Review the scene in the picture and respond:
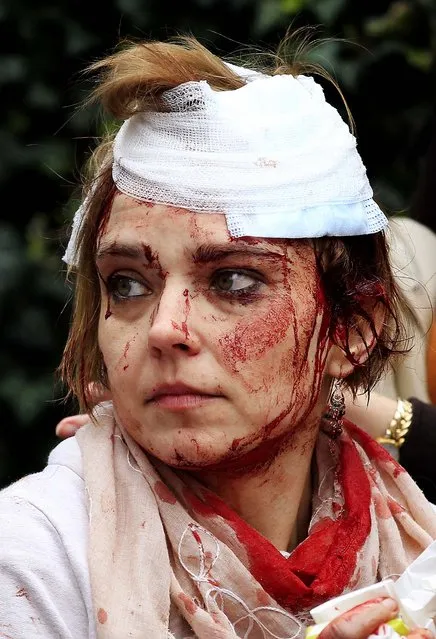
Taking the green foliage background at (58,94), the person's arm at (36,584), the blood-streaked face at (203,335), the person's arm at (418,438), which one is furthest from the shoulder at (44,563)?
the green foliage background at (58,94)

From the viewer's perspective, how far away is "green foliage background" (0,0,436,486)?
4.71m

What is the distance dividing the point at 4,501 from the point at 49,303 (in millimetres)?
2706

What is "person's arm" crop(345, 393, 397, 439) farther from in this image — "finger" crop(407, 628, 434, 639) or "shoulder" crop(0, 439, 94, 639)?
"finger" crop(407, 628, 434, 639)

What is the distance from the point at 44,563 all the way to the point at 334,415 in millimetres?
738

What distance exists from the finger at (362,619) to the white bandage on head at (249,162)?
67 cm

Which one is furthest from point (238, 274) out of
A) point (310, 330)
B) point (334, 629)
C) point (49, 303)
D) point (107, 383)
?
point (49, 303)

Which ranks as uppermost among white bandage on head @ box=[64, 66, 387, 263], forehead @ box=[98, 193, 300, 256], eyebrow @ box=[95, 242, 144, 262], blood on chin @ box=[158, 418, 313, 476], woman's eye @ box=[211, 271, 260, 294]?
white bandage on head @ box=[64, 66, 387, 263]

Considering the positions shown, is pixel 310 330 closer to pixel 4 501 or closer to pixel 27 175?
pixel 4 501

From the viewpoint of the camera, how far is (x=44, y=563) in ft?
6.64

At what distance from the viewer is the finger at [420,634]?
180 centimetres

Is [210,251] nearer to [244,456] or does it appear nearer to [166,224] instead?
[166,224]

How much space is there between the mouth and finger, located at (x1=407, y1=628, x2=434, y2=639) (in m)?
0.52

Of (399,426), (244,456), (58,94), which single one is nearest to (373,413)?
(399,426)

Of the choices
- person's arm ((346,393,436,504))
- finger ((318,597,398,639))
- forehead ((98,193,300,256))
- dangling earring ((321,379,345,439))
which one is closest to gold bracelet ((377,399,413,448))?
person's arm ((346,393,436,504))
